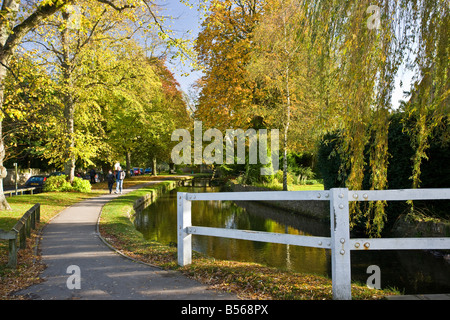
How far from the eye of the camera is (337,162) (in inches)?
479

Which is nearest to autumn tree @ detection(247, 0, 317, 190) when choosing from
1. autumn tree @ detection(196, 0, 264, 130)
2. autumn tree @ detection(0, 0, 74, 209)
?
autumn tree @ detection(196, 0, 264, 130)

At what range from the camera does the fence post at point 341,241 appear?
3547 mm

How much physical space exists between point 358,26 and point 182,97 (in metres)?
43.1

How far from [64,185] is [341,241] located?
69.2ft

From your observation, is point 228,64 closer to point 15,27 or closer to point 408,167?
point 15,27

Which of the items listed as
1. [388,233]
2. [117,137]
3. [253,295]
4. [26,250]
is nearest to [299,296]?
[253,295]

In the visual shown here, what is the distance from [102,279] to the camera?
476 cm

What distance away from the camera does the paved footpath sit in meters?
4.07

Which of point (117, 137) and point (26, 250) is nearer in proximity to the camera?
point (26, 250)

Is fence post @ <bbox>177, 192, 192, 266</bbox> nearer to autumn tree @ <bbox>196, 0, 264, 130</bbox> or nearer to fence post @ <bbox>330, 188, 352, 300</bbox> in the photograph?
fence post @ <bbox>330, 188, 352, 300</bbox>

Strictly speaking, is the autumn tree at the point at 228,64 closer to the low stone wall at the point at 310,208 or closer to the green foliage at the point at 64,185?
the low stone wall at the point at 310,208

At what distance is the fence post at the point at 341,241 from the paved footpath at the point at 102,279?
1206 mm

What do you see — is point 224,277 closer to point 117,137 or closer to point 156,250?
point 156,250

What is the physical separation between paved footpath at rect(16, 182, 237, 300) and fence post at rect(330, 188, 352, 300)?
1.21 m
